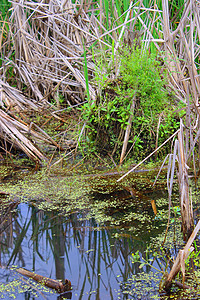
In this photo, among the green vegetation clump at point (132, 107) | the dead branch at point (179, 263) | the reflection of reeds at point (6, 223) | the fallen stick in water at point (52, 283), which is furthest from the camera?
the green vegetation clump at point (132, 107)

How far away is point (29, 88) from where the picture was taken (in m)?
4.08

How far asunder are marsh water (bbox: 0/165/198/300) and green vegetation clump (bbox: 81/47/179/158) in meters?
0.39

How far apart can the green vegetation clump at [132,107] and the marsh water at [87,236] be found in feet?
1.29

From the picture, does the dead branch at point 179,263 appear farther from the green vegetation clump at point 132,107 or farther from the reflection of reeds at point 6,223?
the green vegetation clump at point 132,107

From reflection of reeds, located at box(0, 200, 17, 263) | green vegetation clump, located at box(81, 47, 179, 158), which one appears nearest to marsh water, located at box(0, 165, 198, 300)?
reflection of reeds, located at box(0, 200, 17, 263)

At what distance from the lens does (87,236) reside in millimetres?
1993

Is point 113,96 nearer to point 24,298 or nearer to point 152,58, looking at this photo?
point 152,58

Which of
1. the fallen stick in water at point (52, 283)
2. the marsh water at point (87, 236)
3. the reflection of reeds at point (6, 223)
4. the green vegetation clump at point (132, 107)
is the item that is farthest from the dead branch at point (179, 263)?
the green vegetation clump at point (132, 107)

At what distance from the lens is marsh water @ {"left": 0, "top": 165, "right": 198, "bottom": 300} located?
1562 millimetres

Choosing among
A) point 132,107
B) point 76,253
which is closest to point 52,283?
point 76,253

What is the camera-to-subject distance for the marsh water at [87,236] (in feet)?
5.12

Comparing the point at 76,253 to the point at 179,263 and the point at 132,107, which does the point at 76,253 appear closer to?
the point at 179,263

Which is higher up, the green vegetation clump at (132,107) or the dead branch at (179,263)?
the green vegetation clump at (132,107)

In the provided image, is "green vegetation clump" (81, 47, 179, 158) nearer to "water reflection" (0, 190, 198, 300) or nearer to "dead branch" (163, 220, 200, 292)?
"water reflection" (0, 190, 198, 300)
